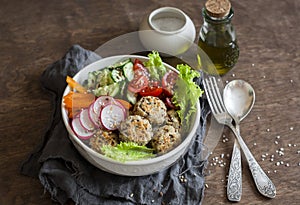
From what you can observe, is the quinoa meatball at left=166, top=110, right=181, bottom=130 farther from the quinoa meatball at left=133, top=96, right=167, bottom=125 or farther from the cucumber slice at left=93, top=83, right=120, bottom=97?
the cucumber slice at left=93, top=83, right=120, bottom=97

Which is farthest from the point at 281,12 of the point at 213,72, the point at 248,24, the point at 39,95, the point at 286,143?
the point at 39,95

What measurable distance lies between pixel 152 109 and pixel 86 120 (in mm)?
194

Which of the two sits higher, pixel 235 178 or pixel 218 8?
pixel 218 8

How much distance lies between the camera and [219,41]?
1801mm

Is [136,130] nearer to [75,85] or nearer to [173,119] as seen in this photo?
[173,119]

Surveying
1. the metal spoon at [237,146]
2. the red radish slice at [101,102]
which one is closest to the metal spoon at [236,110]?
the metal spoon at [237,146]

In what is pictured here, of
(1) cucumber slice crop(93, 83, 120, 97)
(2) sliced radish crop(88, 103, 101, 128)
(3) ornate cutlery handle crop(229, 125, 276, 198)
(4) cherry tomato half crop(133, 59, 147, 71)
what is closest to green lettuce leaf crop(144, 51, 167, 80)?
(4) cherry tomato half crop(133, 59, 147, 71)

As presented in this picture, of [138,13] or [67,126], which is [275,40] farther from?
[67,126]

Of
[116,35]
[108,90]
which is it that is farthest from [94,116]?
[116,35]

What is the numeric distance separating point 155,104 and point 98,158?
24 centimetres

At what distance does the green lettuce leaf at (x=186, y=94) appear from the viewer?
5.15 ft

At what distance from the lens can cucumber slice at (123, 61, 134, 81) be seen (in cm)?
161

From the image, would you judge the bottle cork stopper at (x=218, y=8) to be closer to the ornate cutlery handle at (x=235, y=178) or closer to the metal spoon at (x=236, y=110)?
the metal spoon at (x=236, y=110)

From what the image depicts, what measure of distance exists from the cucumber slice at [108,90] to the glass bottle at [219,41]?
0.39m
